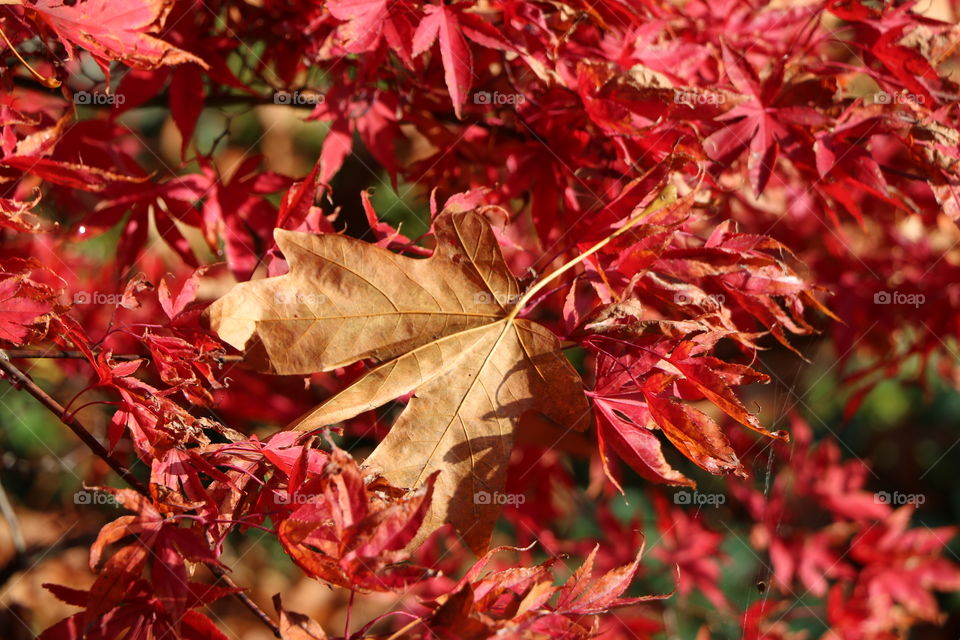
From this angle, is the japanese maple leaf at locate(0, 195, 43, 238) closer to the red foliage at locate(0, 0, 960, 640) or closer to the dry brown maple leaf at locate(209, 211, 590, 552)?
the red foliage at locate(0, 0, 960, 640)

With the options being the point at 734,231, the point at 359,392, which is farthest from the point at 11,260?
the point at 734,231

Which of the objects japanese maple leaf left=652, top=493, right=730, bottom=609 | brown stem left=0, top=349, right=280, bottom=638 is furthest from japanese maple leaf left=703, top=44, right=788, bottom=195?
japanese maple leaf left=652, top=493, right=730, bottom=609

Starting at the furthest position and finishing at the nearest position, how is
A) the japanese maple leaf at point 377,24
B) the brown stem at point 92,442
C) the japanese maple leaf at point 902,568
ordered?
the japanese maple leaf at point 902,568 < the japanese maple leaf at point 377,24 < the brown stem at point 92,442

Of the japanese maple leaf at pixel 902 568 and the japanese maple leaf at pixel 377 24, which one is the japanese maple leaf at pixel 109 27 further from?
the japanese maple leaf at pixel 902 568

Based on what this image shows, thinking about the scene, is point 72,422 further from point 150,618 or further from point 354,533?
point 354,533

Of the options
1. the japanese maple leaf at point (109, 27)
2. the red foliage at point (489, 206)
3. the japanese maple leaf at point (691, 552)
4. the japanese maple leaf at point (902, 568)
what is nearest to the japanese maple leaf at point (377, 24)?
the red foliage at point (489, 206)

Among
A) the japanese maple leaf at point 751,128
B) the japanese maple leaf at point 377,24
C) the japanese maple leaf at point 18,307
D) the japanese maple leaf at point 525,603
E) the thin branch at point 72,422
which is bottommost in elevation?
the japanese maple leaf at point 525,603

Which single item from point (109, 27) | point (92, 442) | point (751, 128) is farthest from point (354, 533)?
point (751, 128)
